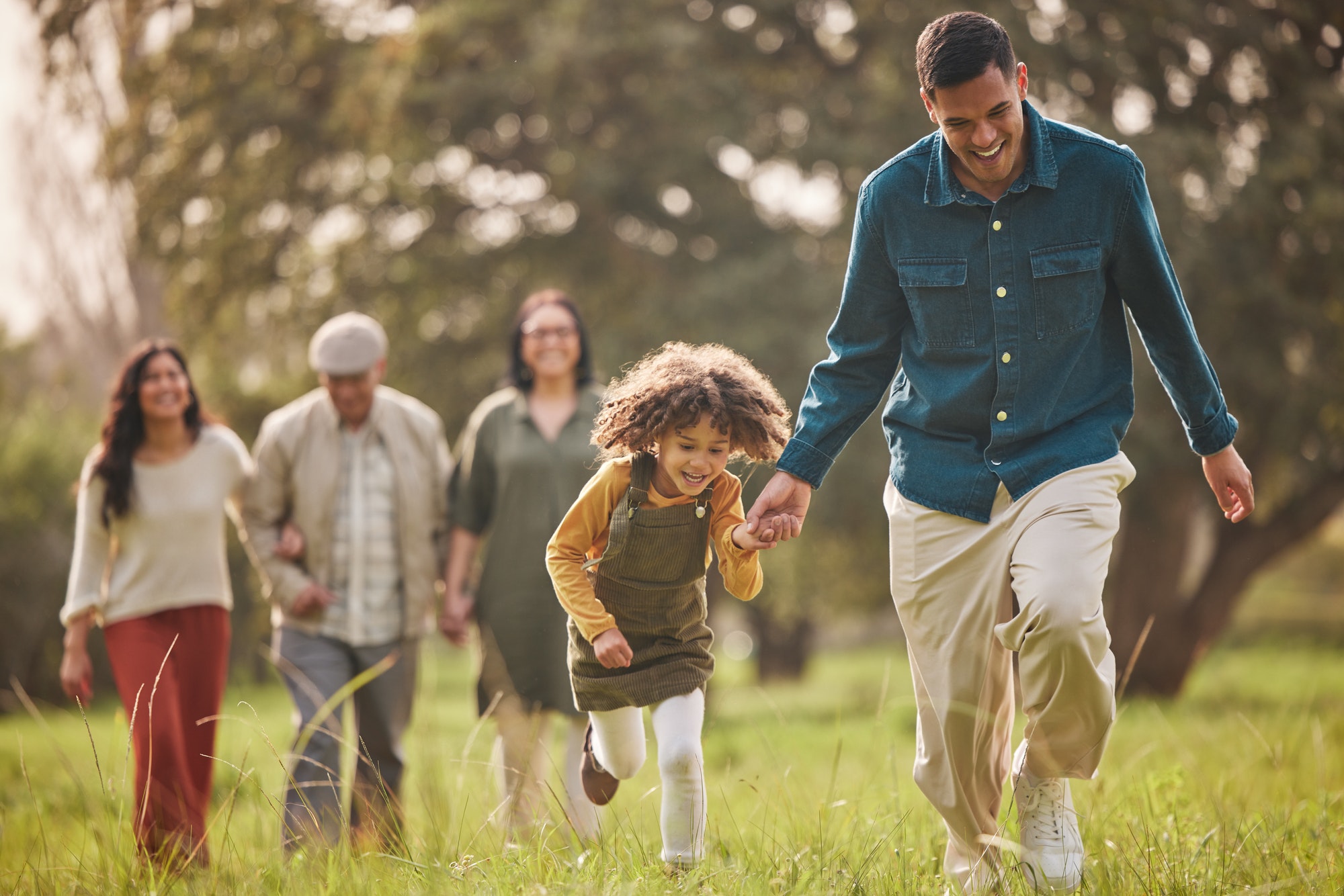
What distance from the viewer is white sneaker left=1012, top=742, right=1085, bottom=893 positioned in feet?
9.45

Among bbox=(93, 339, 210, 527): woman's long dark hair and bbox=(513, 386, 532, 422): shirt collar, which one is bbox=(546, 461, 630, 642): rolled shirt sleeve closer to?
bbox=(513, 386, 532, 422): shirt collar

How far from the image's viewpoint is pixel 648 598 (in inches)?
130

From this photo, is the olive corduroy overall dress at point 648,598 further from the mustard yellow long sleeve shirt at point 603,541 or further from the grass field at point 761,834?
the grass field at point 761,834

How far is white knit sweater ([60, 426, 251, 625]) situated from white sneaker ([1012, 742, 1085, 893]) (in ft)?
9.81

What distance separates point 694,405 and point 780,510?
0.36m

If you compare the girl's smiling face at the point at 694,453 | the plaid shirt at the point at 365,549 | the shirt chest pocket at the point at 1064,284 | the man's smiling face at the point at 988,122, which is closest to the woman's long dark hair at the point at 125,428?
the plaid shirt at the point at 365,549

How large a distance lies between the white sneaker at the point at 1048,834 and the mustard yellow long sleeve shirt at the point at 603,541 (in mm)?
830

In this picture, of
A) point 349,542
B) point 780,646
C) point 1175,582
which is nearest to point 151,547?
point 349,542

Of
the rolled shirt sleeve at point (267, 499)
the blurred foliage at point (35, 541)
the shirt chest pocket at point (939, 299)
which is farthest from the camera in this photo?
the blurred foliage at point (35, 541)

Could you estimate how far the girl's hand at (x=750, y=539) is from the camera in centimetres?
307

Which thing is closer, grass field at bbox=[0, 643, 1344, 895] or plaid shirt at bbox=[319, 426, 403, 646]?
grass field at bbox=[0, 643, 1344, 895]

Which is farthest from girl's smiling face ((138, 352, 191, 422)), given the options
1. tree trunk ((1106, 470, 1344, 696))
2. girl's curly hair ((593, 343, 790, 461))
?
tree trunk ((1106, 470, 1344, 696))

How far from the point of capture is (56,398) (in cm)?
2022

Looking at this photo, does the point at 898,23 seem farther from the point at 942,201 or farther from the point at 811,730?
the point at 942,201
